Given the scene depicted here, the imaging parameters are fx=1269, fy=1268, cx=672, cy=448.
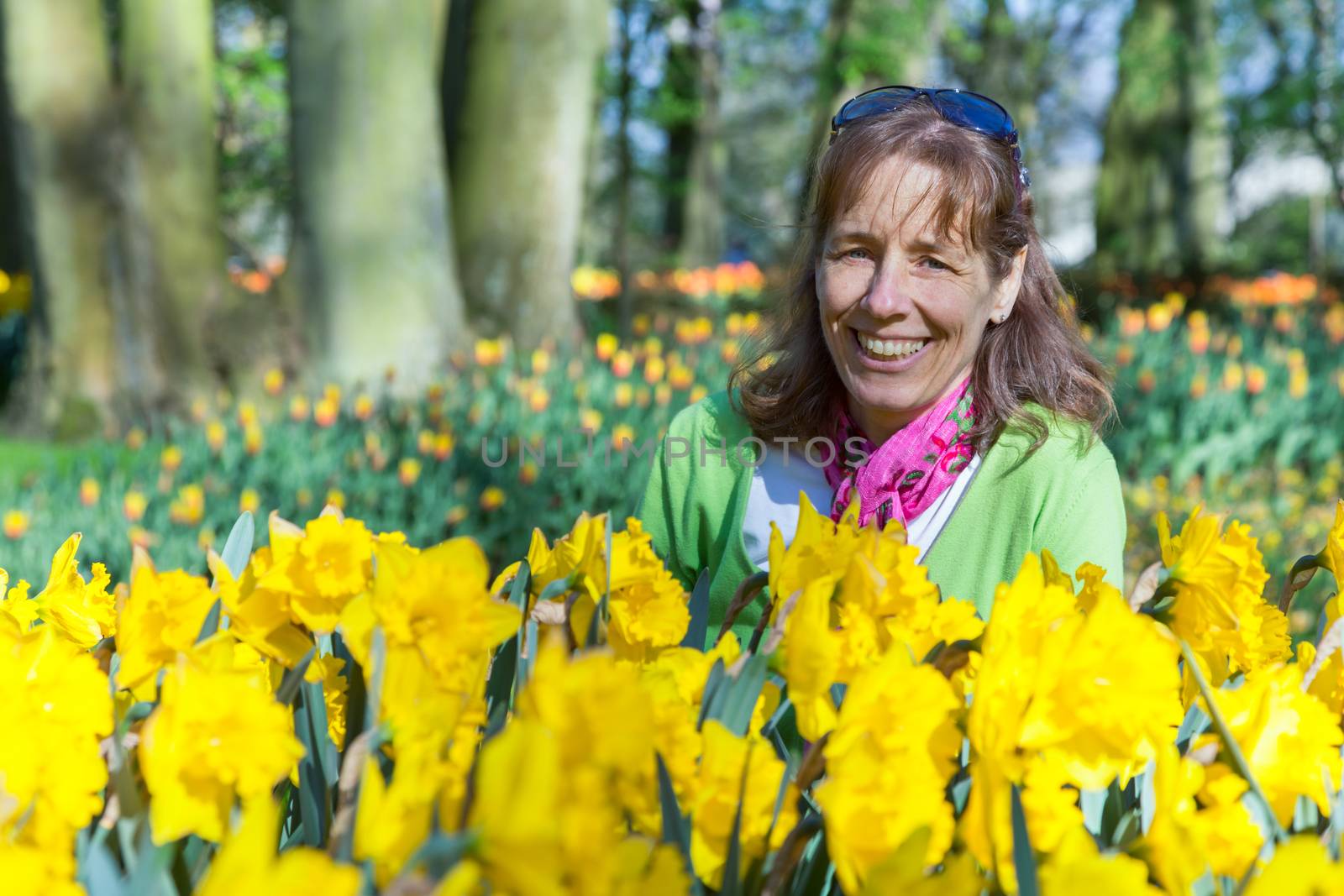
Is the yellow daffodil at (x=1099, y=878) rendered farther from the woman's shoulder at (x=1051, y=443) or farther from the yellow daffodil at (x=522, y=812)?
the woman's shoulder at (x=1051, y=443)

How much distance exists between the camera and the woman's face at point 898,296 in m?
1.80

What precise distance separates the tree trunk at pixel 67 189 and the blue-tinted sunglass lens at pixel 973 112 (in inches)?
220

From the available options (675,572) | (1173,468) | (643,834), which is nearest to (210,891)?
(643,834)

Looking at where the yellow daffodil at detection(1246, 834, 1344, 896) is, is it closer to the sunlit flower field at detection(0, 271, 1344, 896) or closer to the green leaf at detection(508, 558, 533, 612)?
the sunlit flower field at detection(0, 271, 1344, 896)

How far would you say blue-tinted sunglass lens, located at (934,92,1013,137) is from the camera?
6.20 feet

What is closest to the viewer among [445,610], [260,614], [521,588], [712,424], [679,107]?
[445,610]

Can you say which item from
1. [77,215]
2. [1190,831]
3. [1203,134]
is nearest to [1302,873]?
[1190,831]

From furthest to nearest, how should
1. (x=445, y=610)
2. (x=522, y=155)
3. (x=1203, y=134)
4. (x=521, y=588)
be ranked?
(x=1203, y=134), (x=522, y=155), (x=521, y=588), (x=445, y=610)

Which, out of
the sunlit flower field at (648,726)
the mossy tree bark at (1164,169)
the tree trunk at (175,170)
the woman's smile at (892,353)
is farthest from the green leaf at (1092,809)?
the mossy tree bark at (1164,169)

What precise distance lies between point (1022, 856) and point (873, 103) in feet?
4.44

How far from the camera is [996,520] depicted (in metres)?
1.80

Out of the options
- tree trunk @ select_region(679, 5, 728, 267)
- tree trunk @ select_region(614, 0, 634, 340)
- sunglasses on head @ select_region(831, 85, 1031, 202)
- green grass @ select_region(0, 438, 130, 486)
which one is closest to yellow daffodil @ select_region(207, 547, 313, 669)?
sunglasses on head @ select_region(831, 85, 1031, 202)

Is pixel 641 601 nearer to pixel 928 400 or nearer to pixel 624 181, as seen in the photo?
pixel 928 400

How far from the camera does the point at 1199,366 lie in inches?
236
